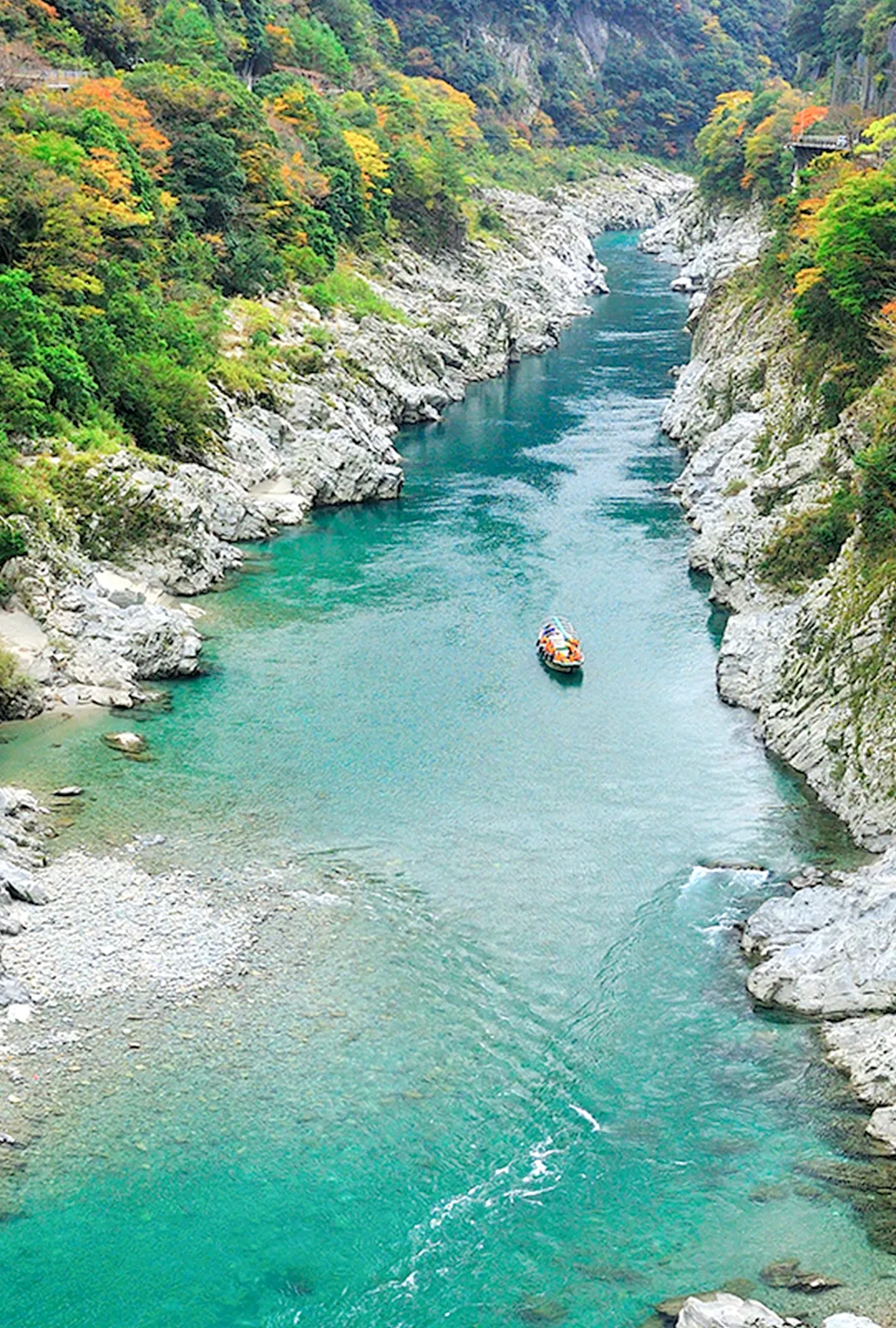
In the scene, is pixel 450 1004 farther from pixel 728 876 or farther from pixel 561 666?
pixel 561 666

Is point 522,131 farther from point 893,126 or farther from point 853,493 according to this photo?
point 853,493

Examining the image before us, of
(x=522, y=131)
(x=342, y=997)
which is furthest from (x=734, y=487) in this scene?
(x=522, y=131)

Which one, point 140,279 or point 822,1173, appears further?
point 140,279

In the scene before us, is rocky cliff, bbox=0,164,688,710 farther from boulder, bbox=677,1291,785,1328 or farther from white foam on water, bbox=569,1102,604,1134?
boulder, bbox=677,1291,785,1328

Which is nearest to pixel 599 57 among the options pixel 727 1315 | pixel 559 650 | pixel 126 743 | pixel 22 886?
pixel 559 650

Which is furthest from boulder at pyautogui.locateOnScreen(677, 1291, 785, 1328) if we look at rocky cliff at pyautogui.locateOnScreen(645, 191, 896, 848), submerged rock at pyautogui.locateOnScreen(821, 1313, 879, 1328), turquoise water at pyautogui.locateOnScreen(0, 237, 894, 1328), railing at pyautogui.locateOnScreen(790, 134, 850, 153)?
railing at pyautogui.locateOnScreen(790, 134, 850, 153)

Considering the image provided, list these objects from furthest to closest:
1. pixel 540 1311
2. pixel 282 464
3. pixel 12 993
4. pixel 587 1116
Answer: pixel 282 464 < pixel 12 993 < pixel 587 1116 < pixel 540 1311
